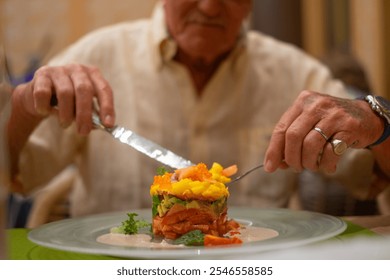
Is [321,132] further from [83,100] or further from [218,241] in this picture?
[83,100]

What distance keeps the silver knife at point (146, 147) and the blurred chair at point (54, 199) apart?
19cm

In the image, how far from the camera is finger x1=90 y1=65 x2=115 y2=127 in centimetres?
74

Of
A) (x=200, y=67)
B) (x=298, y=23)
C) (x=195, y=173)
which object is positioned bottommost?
(x=195, y=173)

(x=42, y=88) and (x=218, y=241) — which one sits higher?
(x=42, y=88)

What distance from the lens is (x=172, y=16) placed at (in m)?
1.00

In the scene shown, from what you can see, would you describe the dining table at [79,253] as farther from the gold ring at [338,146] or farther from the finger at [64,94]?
the finger at [64,94]

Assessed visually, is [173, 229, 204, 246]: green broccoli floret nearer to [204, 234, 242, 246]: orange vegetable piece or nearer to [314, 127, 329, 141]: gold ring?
[204, 234, 242, 246]: orange vegetable piece

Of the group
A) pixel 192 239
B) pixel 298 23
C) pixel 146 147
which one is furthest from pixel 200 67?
pixel 298 23

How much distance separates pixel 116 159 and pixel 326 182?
38cm

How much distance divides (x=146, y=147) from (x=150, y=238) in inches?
8.0

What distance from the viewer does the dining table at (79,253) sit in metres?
0.48

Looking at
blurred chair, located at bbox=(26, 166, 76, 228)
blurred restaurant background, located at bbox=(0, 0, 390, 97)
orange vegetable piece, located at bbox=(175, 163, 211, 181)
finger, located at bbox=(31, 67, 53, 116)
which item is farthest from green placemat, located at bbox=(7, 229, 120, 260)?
blurred restaurant background, located at bbox=(0, 0, 390, 97)

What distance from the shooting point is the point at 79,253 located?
0.48 meters
